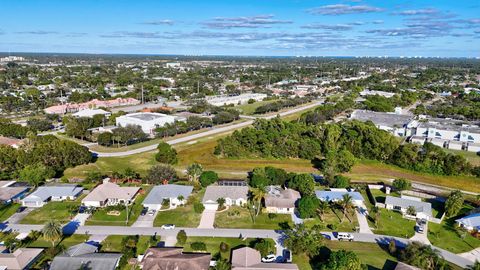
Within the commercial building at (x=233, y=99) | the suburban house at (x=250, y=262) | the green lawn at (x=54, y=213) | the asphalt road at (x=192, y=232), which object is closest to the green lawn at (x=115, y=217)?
the asphalt road at (x=192, y=232)

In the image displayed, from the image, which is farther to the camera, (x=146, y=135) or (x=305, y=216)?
(x=146, y=135)

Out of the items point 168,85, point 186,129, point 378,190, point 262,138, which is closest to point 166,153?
point 262,138

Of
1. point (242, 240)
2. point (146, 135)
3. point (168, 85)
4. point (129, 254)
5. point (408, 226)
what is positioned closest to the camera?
point (129, 254)

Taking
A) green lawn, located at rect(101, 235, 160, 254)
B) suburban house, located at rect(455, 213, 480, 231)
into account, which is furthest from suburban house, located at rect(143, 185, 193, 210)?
suburban house, located at rect(455, 213, 480, 231)

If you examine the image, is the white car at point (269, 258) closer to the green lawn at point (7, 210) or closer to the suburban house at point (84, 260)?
the suburban house at point (84, 260)

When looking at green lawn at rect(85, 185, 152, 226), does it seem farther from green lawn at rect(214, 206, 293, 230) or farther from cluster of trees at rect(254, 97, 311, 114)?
cluster of trees at rect(254, 97, 311, 114)

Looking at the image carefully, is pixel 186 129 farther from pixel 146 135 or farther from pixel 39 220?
pixel 39 220
